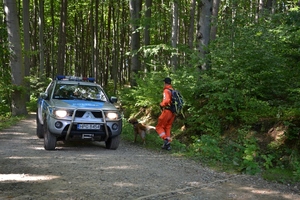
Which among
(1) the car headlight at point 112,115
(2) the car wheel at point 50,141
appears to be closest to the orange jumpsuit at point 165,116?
(1) the car headlight at point 112,115

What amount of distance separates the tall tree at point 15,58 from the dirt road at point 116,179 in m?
8.12

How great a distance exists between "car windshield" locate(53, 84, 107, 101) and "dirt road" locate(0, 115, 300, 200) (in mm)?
1710

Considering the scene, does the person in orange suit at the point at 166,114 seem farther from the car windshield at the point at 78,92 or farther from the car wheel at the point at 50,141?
the car wheel at the point at 50,141

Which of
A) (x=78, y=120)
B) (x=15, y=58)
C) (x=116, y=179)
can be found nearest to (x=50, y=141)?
(x=78, y=120)

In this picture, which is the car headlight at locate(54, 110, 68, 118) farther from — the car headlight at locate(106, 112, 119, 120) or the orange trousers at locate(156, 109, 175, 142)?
the orange trousers at locate(156, 109, 175, 142)

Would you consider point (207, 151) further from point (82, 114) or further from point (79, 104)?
point (79, 104)

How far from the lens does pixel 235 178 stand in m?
6.41

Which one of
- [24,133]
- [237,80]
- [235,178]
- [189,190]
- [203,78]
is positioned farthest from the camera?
[24,133]

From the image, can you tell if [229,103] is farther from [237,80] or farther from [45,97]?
[45,97]

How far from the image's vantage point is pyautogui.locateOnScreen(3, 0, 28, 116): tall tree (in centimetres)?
1495

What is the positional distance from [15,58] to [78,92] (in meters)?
7.66

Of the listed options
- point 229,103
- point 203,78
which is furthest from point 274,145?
point 203,78

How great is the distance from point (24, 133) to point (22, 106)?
5290 mm

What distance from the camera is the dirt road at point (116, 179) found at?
16.5 feet
